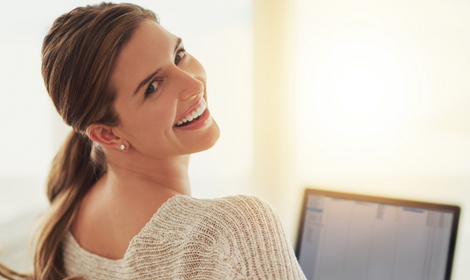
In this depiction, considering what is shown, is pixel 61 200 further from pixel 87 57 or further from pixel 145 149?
pixel 87 57

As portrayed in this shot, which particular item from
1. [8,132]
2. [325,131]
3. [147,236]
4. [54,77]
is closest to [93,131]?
[54,77]

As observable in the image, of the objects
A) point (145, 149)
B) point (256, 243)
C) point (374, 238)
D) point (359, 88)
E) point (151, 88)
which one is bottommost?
point (374, 238)

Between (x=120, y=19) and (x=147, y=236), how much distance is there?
1.21ft

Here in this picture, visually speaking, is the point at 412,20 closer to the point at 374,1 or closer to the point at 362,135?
the point at 374,1

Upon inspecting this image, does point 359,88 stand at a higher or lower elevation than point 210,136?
higher

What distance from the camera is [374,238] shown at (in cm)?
101

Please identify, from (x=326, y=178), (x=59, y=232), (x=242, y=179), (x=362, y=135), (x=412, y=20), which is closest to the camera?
(x=59, y=232)

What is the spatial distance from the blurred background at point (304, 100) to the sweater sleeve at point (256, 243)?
59 cm

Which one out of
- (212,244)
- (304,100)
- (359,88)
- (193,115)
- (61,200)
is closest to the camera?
(212,244)

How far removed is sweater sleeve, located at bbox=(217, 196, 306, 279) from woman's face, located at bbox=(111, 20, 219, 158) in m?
0.16

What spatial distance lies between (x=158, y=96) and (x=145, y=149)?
4.6 inches

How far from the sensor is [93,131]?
597mm

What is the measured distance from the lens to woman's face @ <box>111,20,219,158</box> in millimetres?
537

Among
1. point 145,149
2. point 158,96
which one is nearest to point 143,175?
point 145,149
